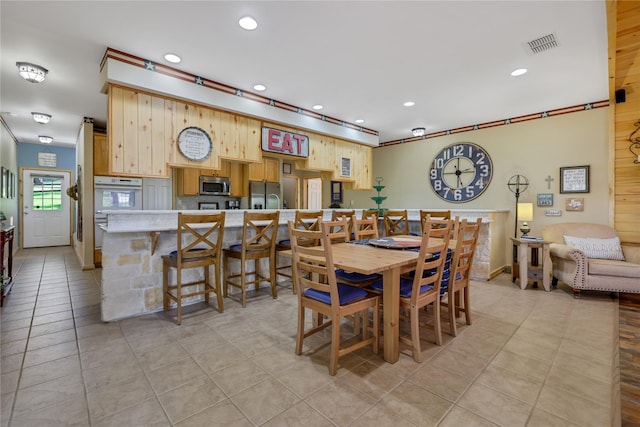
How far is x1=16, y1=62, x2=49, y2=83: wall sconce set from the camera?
321cm

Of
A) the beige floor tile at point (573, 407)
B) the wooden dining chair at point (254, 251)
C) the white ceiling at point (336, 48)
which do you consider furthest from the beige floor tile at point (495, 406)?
the white ceiling at point (336, 48)

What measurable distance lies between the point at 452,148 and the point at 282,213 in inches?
151

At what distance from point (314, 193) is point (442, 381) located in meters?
6.07

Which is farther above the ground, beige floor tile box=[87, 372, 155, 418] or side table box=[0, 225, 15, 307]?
side table box=[0, 225, 15, 307]

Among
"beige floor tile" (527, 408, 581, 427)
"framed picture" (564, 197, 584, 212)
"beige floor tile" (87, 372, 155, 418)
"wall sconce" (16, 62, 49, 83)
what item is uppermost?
"wall sconce" (16, 62, 49, 83)

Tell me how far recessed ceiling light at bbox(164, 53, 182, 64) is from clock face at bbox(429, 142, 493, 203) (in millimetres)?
4934

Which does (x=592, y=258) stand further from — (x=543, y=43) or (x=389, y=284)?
(x=389, y=284)

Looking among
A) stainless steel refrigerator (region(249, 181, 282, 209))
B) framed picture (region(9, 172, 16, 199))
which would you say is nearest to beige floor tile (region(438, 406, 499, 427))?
stainless steel refrigerator (region(249, 181, 282, 209))

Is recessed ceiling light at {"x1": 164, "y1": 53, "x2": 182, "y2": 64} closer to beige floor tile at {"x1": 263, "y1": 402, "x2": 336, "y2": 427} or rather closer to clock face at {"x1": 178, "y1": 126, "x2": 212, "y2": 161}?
clock face at {"x1": 178, "y1": 126, "x2": 212, "y2": 161}

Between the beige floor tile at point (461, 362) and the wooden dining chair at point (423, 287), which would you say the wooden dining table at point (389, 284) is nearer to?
the wooden dining chair at point (423, 287)

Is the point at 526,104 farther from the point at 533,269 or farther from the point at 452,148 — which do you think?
the point at 533,269

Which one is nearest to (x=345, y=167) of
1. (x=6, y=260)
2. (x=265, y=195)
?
(x=265, y=195)

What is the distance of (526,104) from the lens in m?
4.48

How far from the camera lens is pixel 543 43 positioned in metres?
2.80
